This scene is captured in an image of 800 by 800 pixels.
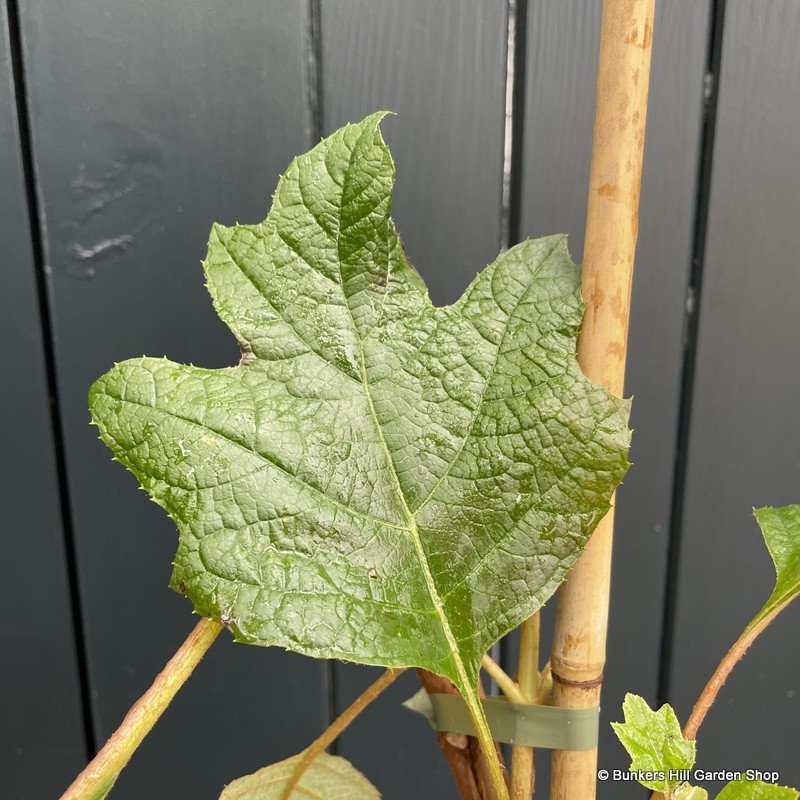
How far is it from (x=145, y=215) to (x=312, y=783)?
1.37ft

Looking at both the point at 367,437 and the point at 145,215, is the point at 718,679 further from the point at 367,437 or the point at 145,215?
the point at 145,215

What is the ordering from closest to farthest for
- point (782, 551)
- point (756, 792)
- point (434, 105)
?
1. point (756, 792)
2. point (782, 551)
3. point (434, 105)

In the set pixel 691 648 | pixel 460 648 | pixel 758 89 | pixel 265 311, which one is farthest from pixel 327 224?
pixel 691 648

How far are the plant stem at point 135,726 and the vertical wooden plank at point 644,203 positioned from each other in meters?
0.42

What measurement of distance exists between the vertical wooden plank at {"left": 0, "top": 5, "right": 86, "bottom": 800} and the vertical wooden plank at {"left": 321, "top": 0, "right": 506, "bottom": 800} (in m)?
0.25

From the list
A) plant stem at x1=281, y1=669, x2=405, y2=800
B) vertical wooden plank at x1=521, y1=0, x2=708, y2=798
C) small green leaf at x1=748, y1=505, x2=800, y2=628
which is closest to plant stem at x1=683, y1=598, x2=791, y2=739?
small green leaf at x1=748, y1=505, x2=800, y2=628

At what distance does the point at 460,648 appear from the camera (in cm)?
26

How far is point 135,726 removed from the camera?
0.74ft

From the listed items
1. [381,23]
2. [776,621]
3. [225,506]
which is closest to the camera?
[225,506]

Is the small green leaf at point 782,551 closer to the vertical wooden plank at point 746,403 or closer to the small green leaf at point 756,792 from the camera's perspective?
the small green leaf at point 756,792

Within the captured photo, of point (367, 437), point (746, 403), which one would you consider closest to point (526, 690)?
point (367, 437)

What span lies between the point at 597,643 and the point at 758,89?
467mm

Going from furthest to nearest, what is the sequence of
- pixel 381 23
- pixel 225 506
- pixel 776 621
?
pixel 776 621 < pixel 381 23 < pixel 225 506

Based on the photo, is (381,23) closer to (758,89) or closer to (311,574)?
(758,89)
